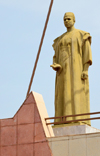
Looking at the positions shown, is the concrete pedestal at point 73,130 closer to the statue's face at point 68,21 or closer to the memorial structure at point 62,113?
the memorial structure at point 62,113

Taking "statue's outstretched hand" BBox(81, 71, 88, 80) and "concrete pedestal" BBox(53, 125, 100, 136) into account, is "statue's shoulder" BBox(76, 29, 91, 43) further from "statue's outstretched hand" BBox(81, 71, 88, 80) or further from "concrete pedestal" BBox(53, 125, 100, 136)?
"concrete pedestal" BBox(53, 125, 100, 136)

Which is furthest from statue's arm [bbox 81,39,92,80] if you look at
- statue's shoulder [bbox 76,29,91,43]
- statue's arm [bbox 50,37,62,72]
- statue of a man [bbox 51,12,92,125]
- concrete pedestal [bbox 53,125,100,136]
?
concrete pedestal [bbox 53,125,100,136]

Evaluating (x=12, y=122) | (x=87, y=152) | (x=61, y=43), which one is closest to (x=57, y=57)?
(x=61, y=43)

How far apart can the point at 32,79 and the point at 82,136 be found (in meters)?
3.23

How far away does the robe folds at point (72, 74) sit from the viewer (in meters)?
15.7

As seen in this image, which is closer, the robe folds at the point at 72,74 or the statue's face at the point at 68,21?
the robe folds at the point at 72,74

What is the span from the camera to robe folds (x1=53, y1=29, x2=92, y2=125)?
15664 mm

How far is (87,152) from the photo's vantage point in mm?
12406

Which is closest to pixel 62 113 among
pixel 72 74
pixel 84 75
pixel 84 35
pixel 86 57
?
pixel 72 74

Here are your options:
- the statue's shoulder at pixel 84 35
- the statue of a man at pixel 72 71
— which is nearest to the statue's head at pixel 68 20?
the statue of a man at pixel 72 71

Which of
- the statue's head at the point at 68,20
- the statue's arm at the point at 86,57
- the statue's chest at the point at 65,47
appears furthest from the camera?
the statue's head at the point at 68,20

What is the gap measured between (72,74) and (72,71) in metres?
0.09

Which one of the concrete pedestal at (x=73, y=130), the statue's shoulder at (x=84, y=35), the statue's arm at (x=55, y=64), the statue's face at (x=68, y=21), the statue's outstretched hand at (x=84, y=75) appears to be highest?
the statue's face at (x=68, y=21)

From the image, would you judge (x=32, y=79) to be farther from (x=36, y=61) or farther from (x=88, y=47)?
(x=88, y=47)
